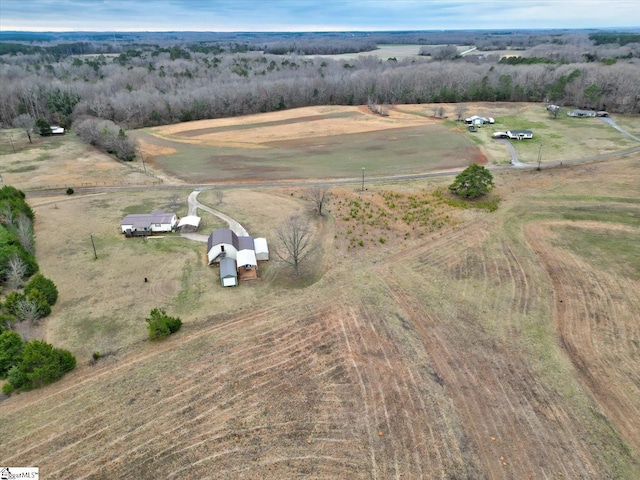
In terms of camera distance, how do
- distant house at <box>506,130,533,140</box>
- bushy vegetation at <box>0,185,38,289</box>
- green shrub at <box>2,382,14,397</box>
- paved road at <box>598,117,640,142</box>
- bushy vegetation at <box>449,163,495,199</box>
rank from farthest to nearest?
distant house at <box>506,130,533,140</box>, paved road at <box>598,117,640,142</box>, bushy vegetation at <box>449,163,495,199</box>, bushy vegetation at <box>0,185,38,289</box>, green shrub at <box>2,382,14,397</box>

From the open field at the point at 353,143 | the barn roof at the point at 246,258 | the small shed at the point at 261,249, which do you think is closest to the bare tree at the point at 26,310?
the barn roof at the point at 246,258

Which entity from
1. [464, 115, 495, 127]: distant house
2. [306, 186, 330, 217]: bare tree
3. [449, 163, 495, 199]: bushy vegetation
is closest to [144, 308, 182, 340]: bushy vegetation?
[306, 186, 330, 217]: bare tree

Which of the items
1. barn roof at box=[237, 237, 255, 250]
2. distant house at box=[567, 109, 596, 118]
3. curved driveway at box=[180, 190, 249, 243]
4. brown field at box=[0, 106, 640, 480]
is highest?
distant house at box=[567, 109, 596, 118]

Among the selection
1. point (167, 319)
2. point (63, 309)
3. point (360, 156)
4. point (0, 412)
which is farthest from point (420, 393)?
point (360, 156)

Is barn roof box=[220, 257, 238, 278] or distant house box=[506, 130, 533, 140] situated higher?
distant house box=[506, 130, 533, 140]

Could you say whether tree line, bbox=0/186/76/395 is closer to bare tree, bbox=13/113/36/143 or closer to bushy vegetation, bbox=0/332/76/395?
bushy vegetation, bbox=0/332/76/395

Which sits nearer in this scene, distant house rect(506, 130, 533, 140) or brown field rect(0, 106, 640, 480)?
brown field rect(0, 106, 640, 480)

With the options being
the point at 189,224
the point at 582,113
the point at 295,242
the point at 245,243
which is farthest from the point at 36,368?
the point at 582,113

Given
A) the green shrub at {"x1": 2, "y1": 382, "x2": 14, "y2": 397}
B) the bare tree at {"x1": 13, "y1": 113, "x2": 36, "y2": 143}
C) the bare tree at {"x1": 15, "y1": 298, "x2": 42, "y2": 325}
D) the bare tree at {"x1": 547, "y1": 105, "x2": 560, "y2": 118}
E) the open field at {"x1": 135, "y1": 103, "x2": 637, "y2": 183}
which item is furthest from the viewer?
the bare tree at {"x1": 547, "y1": 105, "x2": 560, "y2": 118}
